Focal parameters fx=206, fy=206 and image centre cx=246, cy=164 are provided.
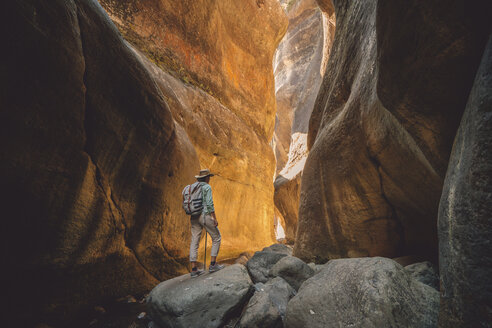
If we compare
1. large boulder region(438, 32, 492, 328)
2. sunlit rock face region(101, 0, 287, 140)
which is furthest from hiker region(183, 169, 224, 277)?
sunlit rock face region(101, 0, 287, 140)

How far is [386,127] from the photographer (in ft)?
10.2

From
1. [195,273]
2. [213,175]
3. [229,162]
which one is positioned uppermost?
[229,162]

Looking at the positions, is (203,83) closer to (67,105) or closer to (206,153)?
(206,153)

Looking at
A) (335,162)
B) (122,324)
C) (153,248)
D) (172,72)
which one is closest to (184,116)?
(172,72)

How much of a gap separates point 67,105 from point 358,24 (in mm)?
5615

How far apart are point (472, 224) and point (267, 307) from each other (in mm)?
2188

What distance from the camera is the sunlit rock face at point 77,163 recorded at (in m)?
2.40

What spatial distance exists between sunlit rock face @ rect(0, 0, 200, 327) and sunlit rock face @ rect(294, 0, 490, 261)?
3.78 m

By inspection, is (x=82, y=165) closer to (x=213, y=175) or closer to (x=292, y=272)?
(x=213, y=175)

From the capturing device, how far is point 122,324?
9.99 ft

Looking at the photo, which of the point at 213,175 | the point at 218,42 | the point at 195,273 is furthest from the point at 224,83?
the point at 195,273

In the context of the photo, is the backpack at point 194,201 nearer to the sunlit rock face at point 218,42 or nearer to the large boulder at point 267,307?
the large boulder at point 267,307

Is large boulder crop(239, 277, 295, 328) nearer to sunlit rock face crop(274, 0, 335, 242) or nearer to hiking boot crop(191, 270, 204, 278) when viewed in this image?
hiking boot crop(191, 270, 204, 278)

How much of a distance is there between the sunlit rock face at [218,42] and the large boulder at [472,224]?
9.09 m
